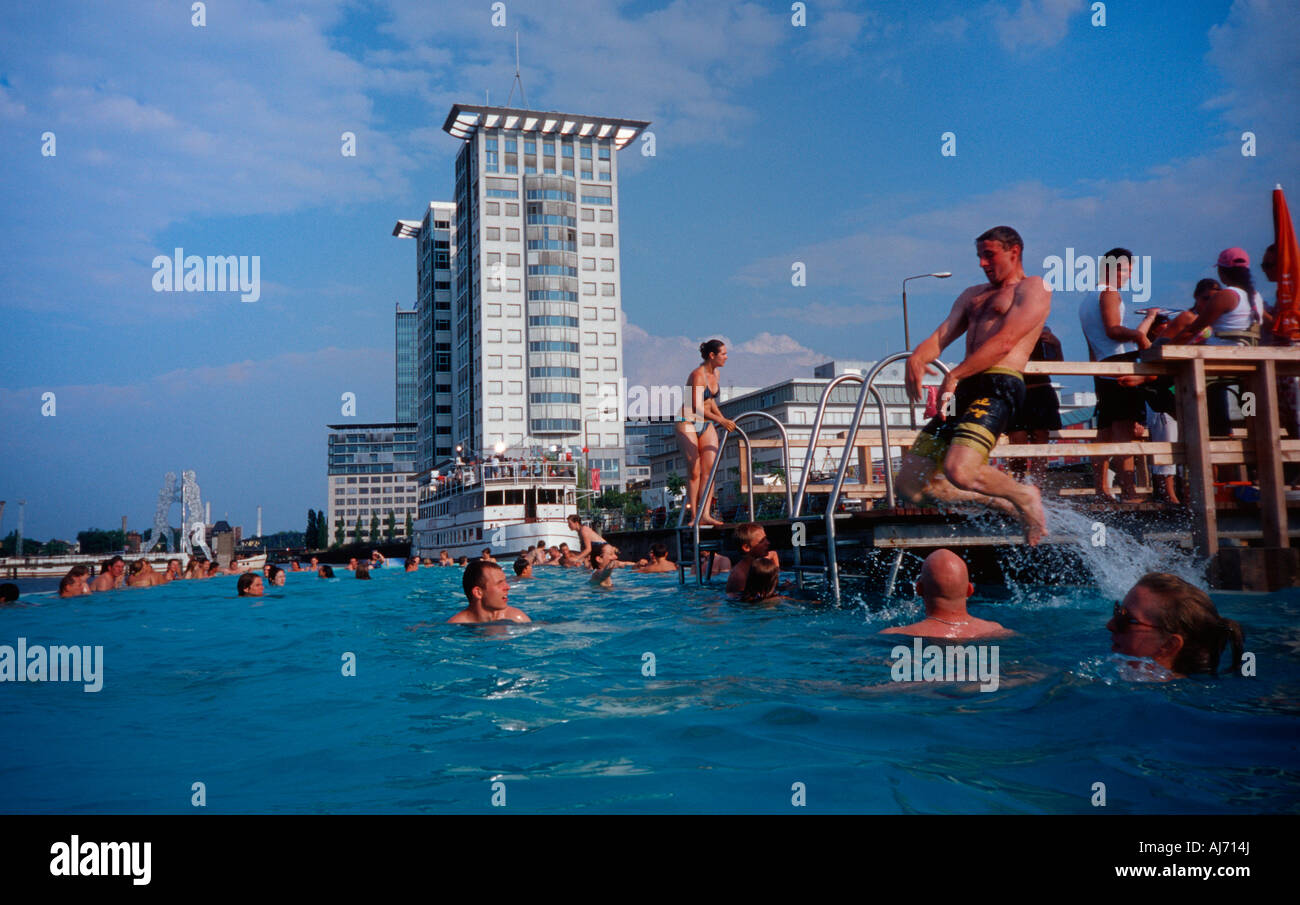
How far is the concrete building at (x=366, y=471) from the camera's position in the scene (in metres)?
172

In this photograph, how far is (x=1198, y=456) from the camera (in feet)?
20.5

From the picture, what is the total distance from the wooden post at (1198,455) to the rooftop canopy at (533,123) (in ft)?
261

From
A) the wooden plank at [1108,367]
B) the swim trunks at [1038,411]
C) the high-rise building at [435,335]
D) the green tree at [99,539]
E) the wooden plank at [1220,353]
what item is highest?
the high-rise building at [435,335]

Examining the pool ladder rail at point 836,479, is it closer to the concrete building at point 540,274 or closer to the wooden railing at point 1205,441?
the wooden railing at point 1205,441

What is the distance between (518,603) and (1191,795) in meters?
9.16

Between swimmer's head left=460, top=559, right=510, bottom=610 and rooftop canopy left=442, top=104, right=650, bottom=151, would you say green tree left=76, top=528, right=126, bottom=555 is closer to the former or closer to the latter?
rooftop canopy left=442, top=104, right=650, bottom=151

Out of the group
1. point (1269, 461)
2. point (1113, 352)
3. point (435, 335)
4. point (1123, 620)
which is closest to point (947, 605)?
point (1123, 620)

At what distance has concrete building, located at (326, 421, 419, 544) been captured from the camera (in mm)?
172125

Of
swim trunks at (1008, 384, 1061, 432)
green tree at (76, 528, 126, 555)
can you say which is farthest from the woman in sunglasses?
green tree at (76, 528, 126, 555)

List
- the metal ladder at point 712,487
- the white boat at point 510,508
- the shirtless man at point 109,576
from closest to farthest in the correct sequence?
the metal ladder at point 712,487, the shirtless man at point 109,576, the white boat at point 510,508

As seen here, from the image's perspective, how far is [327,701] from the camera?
4.69 metres

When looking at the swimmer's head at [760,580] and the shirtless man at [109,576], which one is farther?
the shirtless man at [109,576]

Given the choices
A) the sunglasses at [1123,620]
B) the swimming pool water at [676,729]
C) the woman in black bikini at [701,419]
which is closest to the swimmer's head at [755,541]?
the swimming pool water at [676,729]
